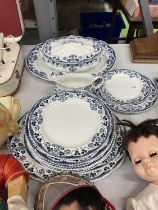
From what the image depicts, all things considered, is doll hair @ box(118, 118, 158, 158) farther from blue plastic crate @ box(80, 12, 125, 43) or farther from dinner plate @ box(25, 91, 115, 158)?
blue plastic crate @ box(80, 12, 125, 43)

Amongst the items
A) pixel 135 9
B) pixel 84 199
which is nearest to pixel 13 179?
pixel 84 199

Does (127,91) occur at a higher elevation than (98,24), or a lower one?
higher

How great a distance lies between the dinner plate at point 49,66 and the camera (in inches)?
24.6

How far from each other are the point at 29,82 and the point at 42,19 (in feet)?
0.68

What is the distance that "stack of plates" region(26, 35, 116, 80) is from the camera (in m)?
0.60

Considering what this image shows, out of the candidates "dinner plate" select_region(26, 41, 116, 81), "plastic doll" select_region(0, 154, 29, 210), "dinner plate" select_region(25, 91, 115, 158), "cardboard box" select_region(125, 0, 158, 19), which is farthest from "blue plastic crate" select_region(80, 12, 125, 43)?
"plastic doll" select_region(0, 154, 29, 210)

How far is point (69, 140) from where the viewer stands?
0.45 metres

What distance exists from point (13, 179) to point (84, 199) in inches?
4.7

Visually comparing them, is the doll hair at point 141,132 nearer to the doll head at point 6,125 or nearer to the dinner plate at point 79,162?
the dinner plate at point 79,162

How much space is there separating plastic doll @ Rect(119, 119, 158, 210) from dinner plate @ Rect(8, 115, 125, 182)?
1.5 inches

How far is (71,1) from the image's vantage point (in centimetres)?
207

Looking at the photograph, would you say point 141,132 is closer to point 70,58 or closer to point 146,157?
point 146,157

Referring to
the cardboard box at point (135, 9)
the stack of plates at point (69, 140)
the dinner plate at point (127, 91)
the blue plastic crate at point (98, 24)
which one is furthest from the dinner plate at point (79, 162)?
the blue plastic crate at point (98, 24)

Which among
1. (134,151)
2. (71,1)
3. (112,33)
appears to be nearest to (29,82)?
(134,151)
